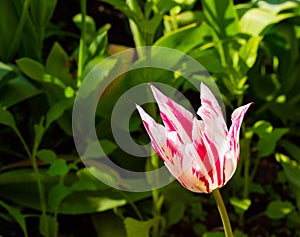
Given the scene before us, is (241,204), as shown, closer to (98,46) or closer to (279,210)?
(279,210)

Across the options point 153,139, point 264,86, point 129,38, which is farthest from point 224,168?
point 129,38

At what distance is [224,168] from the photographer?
0.87m

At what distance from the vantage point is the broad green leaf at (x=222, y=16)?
143 cm

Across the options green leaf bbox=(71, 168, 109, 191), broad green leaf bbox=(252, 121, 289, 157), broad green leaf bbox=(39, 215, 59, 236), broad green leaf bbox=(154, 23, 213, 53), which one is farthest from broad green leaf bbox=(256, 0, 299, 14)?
broad green leaf bbox=(39, 215, 59, 236)

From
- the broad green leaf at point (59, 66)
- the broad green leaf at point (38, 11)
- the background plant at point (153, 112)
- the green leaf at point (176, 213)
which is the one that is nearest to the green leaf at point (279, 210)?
the background plant at point (153, 112)

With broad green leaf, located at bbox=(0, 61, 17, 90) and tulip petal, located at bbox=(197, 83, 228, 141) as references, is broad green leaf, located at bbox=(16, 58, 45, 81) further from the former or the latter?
tulip petal, located at bbox=(197, 83, 228, 141)

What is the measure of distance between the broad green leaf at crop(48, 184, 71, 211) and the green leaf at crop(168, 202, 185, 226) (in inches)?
8.6

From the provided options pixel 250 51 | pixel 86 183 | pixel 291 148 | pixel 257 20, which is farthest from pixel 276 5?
pixel 86 183

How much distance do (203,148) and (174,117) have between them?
64 mm

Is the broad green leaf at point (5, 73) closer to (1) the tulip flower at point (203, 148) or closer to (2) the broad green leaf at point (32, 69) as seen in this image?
(2) the broad green leaf at point (32, 69)

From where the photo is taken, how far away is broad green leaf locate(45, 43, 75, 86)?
1.46m

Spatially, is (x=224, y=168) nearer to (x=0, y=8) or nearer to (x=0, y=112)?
(x=0, y=112)

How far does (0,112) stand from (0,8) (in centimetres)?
32

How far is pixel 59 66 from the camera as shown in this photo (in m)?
1.48
